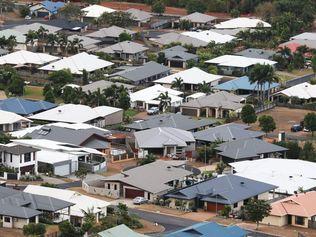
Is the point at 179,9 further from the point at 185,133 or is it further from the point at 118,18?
the point at 185,133

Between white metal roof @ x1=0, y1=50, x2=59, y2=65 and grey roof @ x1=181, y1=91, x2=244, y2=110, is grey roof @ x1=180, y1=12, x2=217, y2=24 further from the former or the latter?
grey roof @ x1=181, y1=91, x2=244, y2=110

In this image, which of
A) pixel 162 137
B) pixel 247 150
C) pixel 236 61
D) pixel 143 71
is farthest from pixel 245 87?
pixel 247 150

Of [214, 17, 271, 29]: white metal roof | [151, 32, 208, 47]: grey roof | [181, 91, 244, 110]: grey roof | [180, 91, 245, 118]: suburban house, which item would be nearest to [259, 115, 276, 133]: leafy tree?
[180, 91, 245, 118]: suburban house

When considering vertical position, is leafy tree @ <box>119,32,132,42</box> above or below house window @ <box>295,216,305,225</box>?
below

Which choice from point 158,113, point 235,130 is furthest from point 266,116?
point 158,113

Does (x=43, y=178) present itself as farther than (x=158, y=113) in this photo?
No

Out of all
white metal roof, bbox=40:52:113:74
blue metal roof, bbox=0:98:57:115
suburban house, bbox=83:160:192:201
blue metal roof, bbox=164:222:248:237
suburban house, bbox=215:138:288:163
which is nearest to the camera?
blue metal roof, bbox=164:222:248:237
